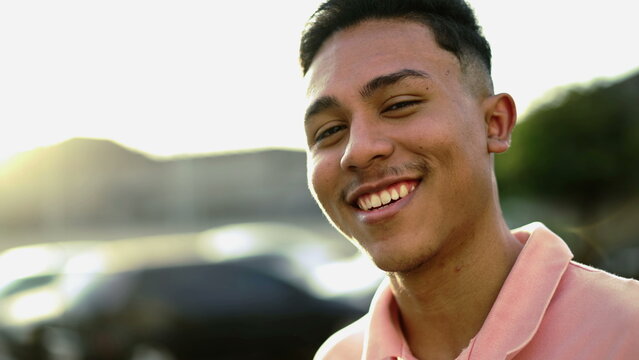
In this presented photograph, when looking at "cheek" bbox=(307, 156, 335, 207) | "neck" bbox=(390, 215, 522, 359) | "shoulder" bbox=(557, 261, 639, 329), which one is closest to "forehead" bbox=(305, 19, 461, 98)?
"cheek" bbox=(307, 156, 335, 207)

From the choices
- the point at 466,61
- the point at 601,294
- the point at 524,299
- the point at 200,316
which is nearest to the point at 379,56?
the point at 466,61

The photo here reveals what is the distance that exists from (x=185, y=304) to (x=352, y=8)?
6522mm

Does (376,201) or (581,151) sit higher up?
(581,151)

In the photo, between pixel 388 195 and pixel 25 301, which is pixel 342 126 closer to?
pixel 388 195

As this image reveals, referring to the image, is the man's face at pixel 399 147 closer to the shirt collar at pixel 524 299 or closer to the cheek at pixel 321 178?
the cheek at pixel 321 178

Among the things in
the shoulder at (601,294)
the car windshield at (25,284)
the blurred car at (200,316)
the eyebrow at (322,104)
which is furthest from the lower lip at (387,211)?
the car windshield at (25,284)

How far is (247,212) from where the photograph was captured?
4894 cm

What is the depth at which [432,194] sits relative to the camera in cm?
225

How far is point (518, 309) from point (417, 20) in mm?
936

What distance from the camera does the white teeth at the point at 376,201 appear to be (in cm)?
227

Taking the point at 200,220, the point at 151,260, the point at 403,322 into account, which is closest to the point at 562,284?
the point at 403,322

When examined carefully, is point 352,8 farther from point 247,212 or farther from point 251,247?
point 247,212

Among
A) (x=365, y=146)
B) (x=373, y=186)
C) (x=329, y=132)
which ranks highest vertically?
(x=329, y=132)

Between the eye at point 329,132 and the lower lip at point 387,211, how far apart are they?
0.98ft
